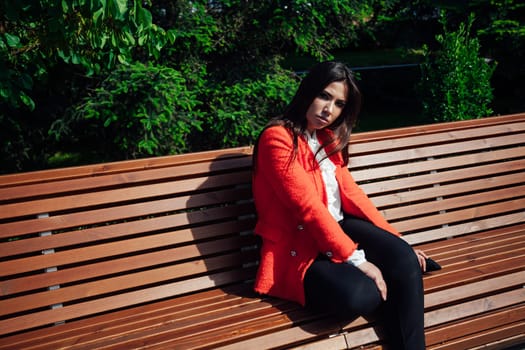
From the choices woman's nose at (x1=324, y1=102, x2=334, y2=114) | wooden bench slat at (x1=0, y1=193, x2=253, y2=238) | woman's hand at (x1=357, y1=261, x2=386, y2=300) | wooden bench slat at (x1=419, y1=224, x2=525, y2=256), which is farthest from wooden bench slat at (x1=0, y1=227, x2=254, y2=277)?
wooden bench slat at (x1=419, y1=224, x2=525, y2=256)

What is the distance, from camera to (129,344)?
2.39 m

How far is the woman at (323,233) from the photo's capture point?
2549 millimetres

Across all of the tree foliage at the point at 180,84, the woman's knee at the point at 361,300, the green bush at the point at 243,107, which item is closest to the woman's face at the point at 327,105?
the woman's knee at the point at 361,300

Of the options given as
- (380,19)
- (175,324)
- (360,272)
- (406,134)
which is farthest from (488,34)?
(175,324)

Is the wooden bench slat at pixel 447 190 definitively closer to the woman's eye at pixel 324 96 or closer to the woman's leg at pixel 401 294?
the woman's leg at pixel 401 294

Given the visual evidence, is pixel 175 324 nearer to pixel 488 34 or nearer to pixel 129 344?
pixel 129 344

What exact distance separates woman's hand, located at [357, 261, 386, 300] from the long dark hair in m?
0.66

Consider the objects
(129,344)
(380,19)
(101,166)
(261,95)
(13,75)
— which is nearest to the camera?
(129,344)

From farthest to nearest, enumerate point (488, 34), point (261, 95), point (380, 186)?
point (488, 34), point (261, 95), point (380, 186)

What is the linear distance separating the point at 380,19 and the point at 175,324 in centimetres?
892

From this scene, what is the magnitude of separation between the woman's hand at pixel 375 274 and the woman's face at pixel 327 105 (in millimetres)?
780

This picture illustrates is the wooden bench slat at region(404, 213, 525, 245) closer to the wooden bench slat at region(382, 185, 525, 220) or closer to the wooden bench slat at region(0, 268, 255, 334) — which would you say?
the wooden bench slat at region(382, 185, 525, 220)

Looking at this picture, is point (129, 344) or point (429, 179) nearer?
point (129, 344)

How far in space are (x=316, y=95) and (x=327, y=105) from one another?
0.26 feet
